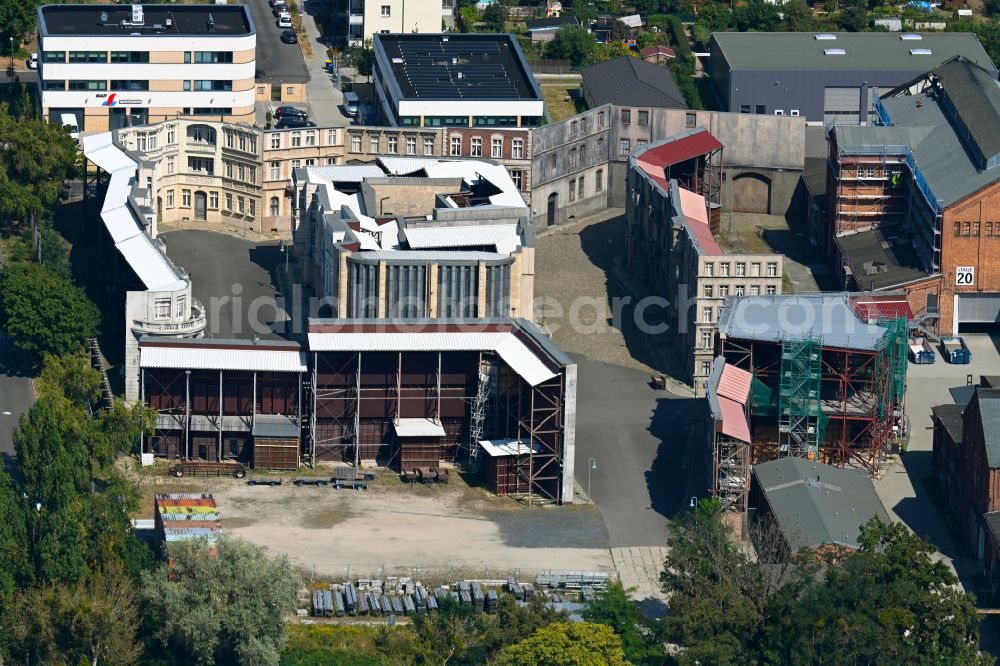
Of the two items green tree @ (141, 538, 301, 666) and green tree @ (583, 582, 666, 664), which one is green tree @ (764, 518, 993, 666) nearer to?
green tree @ (583, 582, 666, 664)

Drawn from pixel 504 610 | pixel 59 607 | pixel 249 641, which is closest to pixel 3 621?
pixel 59 607

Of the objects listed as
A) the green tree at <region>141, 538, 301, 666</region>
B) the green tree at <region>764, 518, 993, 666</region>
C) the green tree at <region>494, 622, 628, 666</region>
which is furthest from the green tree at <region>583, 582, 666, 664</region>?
the green tree at <region>141, 538, 301, 666</region>

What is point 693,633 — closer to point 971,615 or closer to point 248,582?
point 971,615

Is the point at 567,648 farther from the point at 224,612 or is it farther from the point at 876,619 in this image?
the point at 224,612

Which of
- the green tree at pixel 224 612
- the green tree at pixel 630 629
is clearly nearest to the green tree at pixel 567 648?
the green tree at pixel 630 629

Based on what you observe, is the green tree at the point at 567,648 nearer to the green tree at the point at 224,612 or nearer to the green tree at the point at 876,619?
the green tree at the point at 876,619

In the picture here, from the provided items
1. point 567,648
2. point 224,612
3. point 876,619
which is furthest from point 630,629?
point 224,612
